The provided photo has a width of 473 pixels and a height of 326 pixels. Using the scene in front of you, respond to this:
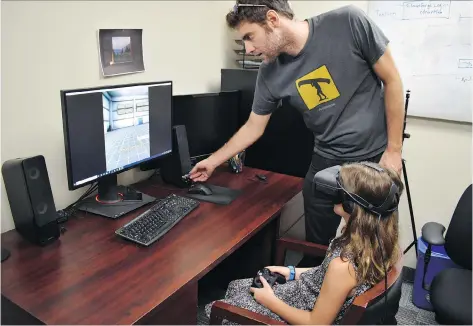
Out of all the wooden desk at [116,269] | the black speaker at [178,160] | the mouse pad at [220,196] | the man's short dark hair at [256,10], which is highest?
the man's short dark hair at [256,10]

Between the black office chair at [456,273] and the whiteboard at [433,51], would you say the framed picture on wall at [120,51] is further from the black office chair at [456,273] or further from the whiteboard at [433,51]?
the black office chair at [456,273]

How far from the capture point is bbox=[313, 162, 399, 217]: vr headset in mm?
1203

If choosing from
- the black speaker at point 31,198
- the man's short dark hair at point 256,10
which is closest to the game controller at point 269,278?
the black speaker at point 31,198

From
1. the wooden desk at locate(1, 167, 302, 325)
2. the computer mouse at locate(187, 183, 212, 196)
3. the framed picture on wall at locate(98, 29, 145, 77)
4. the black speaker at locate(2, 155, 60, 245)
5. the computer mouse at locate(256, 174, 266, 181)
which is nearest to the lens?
the wooden desk at locate(1, 167, 302, 325)

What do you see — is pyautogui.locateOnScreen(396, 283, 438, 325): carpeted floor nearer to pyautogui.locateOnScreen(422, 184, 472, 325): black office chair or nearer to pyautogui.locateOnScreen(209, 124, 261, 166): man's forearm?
pyautogui.locateOnScreen(422, 184, 472, 325): black office chair

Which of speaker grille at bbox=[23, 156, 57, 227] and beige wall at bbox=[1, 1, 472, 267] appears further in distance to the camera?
beige wall at bbox=[1, 1, 472, 267]

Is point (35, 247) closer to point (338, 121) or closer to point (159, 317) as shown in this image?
point (159, 317)

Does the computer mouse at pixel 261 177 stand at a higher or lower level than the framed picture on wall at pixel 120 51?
lower

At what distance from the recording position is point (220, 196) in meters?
1.88

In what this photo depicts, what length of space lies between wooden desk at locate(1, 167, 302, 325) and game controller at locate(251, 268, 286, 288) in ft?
0.50

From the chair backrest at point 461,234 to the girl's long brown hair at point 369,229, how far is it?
0.70 metres

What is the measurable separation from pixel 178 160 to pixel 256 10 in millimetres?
770

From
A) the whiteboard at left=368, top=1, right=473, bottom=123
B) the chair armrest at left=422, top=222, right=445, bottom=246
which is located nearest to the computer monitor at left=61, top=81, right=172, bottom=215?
the chair armrest at left=422, top=222, right=445, bottom=246

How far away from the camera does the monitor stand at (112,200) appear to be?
5.38 feet
